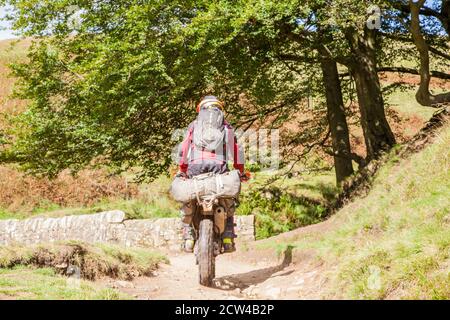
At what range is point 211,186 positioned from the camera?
650 centimetres

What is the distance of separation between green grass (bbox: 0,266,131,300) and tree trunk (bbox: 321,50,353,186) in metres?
10.1

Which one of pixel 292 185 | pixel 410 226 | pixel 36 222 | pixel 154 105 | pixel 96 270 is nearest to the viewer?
pixel 410 226

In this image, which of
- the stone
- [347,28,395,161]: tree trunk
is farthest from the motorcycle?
[347,28,395,161]: tree trunk

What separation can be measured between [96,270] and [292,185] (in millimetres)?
14443

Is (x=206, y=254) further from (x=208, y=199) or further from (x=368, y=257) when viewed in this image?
(x=368, y=257)

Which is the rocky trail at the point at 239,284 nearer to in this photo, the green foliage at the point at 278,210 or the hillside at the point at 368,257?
the hillside at the point at 368,257

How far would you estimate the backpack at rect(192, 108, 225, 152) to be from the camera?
6.70m

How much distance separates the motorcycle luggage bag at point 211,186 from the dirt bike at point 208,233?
100mm

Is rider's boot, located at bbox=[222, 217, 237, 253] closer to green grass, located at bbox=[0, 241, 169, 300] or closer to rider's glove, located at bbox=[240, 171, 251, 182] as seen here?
rider's glove, located at bbox=[240, 171, 251, 182]

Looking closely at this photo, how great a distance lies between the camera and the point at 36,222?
18.0m

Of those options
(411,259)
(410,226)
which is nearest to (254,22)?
(410,226)

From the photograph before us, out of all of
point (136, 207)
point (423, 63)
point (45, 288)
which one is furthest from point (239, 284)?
point (136, 207)

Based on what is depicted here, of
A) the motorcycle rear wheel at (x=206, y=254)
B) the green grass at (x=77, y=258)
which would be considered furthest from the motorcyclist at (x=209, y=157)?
the green grass at (x=77, y=258)
